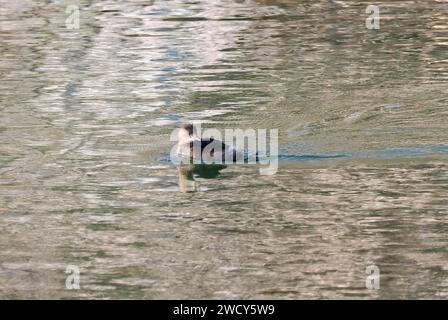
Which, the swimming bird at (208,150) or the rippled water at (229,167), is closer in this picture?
the rippled water at (229,167)

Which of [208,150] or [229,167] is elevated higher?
[208,150]

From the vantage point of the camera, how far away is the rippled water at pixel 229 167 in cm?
920

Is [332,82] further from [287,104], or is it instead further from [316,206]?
[316,206]

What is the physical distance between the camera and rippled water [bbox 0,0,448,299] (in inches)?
362

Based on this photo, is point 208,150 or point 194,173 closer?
point 194,173

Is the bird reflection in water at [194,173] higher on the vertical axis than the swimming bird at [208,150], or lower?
lower

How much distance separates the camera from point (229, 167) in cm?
1198

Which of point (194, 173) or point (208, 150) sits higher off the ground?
point (208, 150)

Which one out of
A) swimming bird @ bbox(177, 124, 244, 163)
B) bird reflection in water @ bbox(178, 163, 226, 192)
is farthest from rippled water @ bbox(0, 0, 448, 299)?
swimming bird @ bbox(177, 124, 244, 163)

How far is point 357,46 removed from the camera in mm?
18188

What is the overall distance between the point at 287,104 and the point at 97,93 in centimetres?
239

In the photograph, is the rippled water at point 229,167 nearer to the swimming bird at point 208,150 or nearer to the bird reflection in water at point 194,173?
the bird reflection in water at point 194,173

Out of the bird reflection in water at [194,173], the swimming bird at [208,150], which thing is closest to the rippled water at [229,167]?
the bird reflection in water at [194,173]

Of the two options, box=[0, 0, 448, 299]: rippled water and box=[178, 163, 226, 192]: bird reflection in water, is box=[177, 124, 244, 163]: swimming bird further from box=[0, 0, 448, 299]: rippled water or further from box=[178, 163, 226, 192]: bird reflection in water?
box=[0, 0, 448, 299]: rippled water
